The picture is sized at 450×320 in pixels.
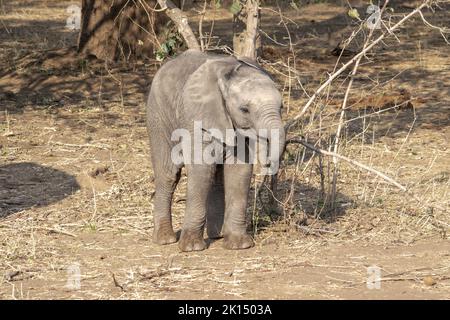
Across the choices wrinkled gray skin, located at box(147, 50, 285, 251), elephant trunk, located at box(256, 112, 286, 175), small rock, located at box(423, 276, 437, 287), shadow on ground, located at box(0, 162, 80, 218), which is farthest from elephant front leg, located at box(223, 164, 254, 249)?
shadow on ground, located at box(0, 162, 80, 218)

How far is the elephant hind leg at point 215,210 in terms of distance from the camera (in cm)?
780

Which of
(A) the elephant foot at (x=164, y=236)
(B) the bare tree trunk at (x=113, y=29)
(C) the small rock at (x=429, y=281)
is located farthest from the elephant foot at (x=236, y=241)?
(B) the bare tree trunk at (x=113, y=29)

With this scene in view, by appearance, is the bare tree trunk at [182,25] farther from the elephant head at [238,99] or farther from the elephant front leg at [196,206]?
the elephant front leg at [196,206]

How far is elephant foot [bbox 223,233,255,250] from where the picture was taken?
7.46 meters

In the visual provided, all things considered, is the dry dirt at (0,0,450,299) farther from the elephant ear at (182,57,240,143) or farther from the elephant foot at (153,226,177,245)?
the elephant ear at (182,57,240,143)

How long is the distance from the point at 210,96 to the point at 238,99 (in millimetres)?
257

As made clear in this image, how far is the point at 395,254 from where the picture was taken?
7359 millimetres

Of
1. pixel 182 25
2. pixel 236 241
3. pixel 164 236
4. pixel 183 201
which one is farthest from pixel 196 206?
pixel 182 25

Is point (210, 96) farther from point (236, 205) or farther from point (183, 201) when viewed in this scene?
point (183, 201)

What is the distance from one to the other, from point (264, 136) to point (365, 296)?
1191 millimetres

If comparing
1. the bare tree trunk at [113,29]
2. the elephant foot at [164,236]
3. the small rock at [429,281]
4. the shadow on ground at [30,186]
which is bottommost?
the shadow on ground at [30,186]

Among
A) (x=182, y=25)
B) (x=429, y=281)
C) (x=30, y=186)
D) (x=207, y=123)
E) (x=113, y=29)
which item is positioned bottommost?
(x=30, y=186)

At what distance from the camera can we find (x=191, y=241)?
24.3 ft

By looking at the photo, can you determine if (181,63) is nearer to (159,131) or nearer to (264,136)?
(159,131)
